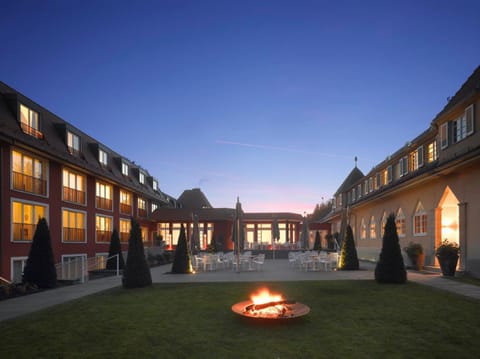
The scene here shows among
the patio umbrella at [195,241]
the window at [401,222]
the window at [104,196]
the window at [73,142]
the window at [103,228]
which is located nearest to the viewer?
the window at [401,222]

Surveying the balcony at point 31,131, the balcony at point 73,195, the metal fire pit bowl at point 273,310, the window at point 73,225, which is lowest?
the metal fire pit bowl at point 273,310

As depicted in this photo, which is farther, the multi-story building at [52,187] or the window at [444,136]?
the multi-story building at [52,187]

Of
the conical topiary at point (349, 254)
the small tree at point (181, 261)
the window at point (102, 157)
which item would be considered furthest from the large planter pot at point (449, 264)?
the window at point (102, 157)

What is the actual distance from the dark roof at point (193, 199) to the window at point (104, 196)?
23.5 metres

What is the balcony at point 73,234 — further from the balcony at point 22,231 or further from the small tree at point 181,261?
the small tree at point 181,261

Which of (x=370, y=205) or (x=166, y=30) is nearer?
(x=166, y=30)

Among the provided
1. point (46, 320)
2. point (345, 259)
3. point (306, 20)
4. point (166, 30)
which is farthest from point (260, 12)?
point (46, 320)

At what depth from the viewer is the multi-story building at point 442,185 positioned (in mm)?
14078

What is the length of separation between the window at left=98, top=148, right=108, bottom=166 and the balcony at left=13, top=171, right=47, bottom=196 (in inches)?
327

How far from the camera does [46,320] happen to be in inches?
335

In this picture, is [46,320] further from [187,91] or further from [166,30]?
[187,91]

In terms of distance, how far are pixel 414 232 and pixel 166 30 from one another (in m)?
16.4

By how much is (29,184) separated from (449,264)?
63.0 feet

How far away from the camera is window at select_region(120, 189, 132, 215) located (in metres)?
31.7
